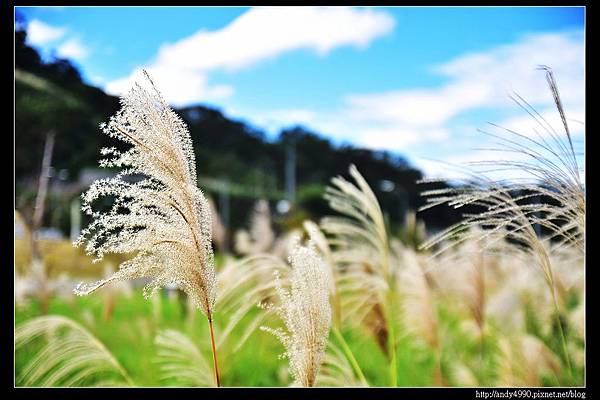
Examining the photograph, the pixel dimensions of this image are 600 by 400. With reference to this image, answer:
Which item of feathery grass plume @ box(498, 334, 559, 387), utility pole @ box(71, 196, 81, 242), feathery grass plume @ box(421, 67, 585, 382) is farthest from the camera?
utility pole @ box(71, 196, 81, 242)

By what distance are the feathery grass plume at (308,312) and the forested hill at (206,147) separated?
6.90ft

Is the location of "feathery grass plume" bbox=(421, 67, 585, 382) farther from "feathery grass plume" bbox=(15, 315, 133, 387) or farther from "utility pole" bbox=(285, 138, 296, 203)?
"utility pole" bbox=(285, 138, 296, 203)

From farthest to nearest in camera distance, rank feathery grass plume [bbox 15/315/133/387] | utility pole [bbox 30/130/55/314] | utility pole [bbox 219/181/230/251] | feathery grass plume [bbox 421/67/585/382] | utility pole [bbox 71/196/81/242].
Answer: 1. utility pole [bbox 219/181/230/251]
2. utility pole [bbox 71/196/81/242]
3. utility pole [bbox 30/130/55/314]
4. feathery grass plume [bbox 15/315/133/387]
5. feathery grass plume [bbox 421/67/585/382]

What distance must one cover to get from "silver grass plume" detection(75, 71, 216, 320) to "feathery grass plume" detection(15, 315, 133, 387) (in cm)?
44

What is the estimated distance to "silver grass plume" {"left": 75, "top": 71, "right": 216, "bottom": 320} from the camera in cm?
125

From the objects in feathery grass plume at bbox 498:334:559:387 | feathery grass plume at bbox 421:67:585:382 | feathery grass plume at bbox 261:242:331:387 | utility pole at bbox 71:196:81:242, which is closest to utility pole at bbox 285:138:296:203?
utility pole at bbox 71:196:81:242

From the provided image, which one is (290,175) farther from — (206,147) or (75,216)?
(75,216)

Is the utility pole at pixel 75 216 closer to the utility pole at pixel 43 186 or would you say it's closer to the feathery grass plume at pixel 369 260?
the utility pole at pixel 43 186

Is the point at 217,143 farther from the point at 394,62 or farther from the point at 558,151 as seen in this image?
the point at 558,151

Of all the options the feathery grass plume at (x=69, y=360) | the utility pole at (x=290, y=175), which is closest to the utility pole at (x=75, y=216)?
the feathery grass plume at (x=69, y=360)

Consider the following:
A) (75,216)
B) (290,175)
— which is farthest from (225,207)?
(75,216)

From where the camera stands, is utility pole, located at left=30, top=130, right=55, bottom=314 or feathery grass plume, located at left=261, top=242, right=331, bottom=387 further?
utility pole, located at left=30, top=130, right=55, bottom=314
